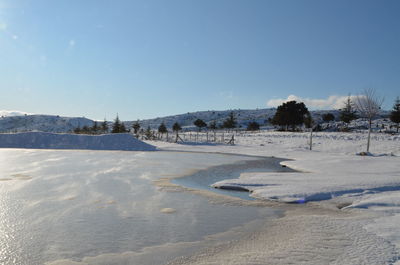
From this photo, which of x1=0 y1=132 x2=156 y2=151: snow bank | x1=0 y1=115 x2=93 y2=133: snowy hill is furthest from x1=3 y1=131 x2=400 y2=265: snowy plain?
x1=0 y1=115 x2=93 y2=133: snowy hill

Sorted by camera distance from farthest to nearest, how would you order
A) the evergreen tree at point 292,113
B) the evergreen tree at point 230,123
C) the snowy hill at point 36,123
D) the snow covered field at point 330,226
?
the snowy hill at point 36,123, the evergreen tree at point 230,123, the evergreen tree at point 292,113, the snow covered field at point 330,226

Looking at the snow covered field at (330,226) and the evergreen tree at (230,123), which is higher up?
the evergreen tree at (230,123)

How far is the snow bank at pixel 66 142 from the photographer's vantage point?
26344 millimetres

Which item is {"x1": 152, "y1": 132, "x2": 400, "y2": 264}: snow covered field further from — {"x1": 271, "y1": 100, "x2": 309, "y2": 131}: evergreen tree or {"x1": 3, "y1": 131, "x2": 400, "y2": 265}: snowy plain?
{"x1": 271, "y1": 100, "x2": 309, "y2": 131}: evergreen tree

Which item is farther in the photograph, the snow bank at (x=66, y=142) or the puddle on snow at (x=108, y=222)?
the snow bank at (x=66, y=142)

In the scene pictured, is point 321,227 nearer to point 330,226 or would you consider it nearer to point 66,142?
point 330,226

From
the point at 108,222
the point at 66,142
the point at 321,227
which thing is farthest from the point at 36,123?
the point at 321,227

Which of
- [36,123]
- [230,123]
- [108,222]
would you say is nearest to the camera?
[108,222]

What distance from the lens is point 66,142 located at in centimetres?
2734

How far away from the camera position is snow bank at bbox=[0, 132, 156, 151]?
26.3 m

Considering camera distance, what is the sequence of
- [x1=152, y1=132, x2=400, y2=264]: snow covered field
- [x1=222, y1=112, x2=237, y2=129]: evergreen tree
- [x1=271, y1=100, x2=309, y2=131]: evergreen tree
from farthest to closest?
[x1=222, y1=112, x2=237, y2=129]: evergreen tree
[x1=271, y1=100, x2=309, y2=131]: evergreen tree
[x1=152, y1=132, x2=400, y2=264]: snow covered field

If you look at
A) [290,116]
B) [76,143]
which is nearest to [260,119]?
[290,116]

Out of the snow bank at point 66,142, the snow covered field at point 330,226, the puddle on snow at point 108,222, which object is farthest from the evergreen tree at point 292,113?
the puddle on snow at point 108,222

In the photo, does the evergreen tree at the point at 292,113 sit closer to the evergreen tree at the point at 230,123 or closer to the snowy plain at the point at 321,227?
the evergreen tree at the point at 230,123
